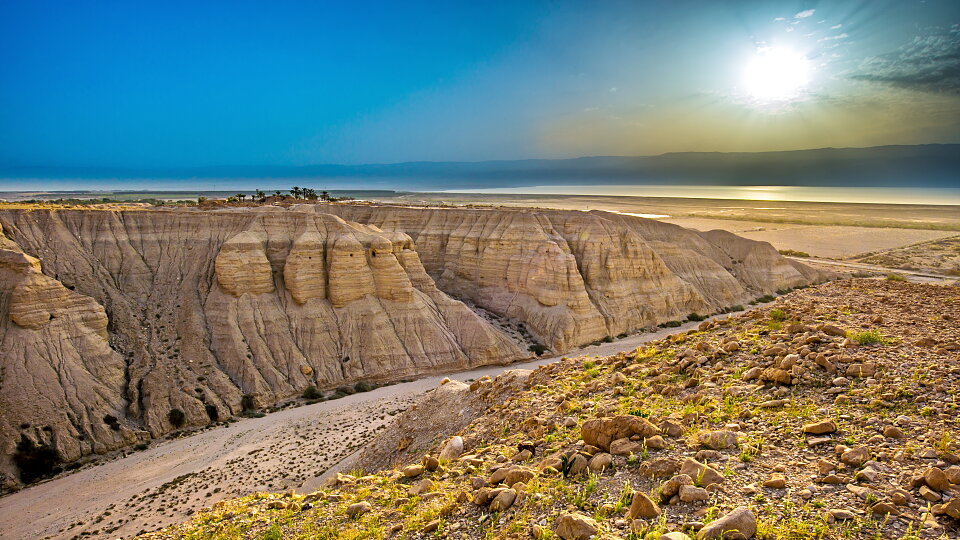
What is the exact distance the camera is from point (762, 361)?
390 inches

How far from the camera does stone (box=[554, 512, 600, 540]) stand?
5.81m

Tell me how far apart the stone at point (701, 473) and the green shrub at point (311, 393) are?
29.7 meters

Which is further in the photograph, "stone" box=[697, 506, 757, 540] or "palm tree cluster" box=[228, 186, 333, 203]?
"palm tree cluster" box=[228, 186, 333, 203]

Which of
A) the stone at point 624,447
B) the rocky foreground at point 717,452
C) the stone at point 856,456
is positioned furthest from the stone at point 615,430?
the stone at point 856,456

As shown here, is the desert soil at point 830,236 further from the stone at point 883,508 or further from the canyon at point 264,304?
the stone at point 883,508

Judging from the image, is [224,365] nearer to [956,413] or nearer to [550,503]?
[550,503]

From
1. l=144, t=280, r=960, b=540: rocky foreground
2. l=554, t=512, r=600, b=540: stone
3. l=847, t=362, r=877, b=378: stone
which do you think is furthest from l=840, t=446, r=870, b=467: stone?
l=554, t=512, r=600, b=540: stone

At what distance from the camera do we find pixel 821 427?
6891 millimetres

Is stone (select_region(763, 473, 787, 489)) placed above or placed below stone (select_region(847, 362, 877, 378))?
below

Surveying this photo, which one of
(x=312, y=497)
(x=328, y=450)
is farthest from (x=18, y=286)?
(x=312, y=497)

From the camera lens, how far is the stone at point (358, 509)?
904cm

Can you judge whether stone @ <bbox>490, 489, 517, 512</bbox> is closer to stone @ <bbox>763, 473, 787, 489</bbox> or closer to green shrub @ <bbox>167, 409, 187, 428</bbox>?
stone @ <bbox>763, 473, 787, 489</bbox>

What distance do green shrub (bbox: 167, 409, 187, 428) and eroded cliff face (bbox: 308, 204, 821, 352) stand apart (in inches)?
969

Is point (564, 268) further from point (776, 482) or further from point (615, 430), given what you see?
point (776, 482)
